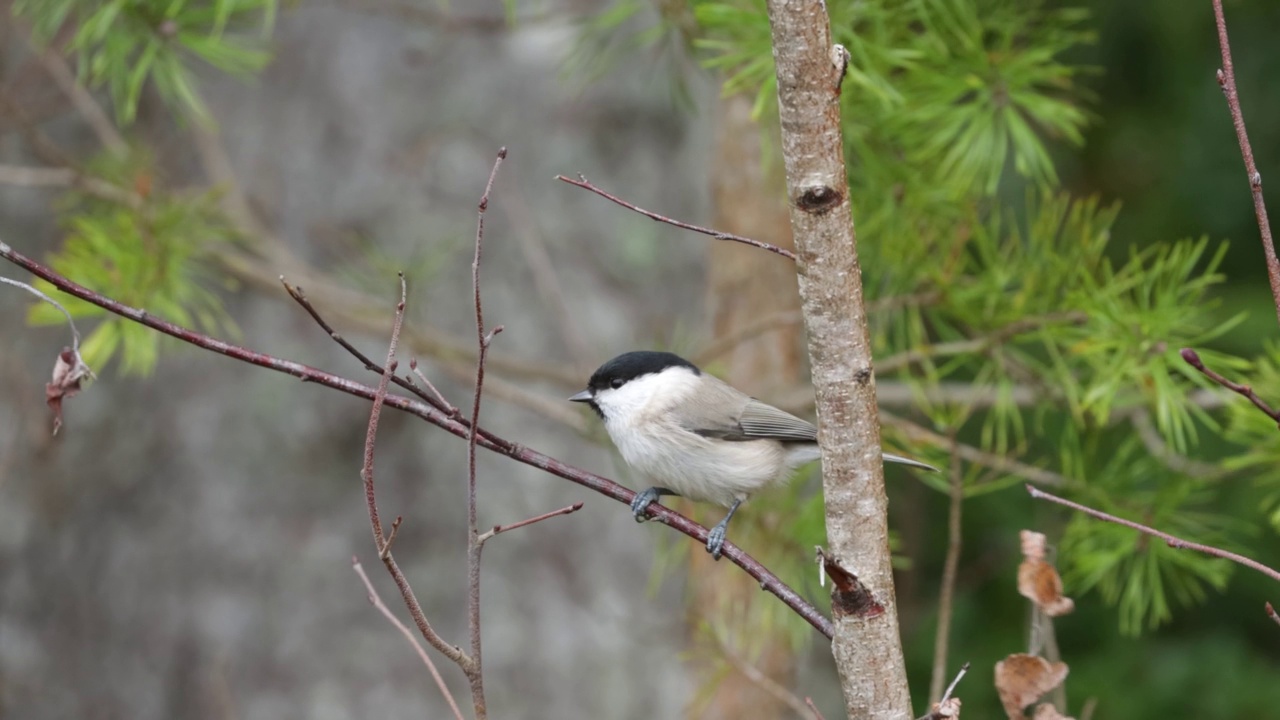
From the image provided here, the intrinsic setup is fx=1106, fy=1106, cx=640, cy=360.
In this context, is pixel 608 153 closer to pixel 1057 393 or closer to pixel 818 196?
pixel 1057 393

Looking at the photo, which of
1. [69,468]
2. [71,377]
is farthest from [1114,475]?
[69,468]

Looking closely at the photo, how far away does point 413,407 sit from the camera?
1.19 m

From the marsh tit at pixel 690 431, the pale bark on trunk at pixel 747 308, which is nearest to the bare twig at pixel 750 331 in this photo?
the marsh tit at pixel 690 431

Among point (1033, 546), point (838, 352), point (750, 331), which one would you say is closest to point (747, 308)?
point (750, 331)

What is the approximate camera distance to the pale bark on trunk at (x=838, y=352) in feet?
3.15

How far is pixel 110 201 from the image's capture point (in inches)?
90.4

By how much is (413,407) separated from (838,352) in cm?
46

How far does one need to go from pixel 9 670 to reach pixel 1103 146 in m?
3.71

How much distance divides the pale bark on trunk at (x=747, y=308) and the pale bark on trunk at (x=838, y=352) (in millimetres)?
1762

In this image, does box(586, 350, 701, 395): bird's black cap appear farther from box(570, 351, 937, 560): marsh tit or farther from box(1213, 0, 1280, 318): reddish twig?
box(1213, 0, 1280, 318): reddish twig

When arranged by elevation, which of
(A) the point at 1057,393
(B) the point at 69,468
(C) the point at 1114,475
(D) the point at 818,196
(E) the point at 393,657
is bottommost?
(E) the point at 393,657

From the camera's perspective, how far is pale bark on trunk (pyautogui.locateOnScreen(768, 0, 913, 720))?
3.15ft

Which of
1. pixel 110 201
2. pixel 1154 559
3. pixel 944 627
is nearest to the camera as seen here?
pixel 944 627

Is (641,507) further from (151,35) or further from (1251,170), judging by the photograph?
(151,35)
